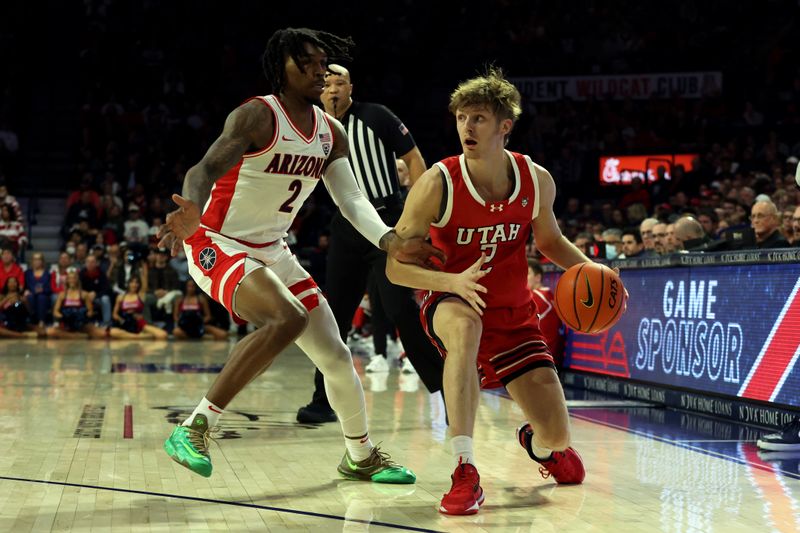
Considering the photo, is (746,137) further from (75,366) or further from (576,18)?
(75,366)

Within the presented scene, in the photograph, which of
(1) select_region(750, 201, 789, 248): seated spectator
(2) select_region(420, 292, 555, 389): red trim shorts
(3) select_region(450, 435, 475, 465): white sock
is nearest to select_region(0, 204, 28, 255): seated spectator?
(1) select_region(750, 201, 789, 248): seated spectator

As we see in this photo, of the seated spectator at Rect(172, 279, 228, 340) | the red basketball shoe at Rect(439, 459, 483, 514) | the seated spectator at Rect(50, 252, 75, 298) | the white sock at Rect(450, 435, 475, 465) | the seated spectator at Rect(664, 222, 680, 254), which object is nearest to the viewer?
the red basketball shoe at Rect(439, 459, 483, 514)

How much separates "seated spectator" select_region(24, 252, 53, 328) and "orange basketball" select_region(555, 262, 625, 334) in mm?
→ 12449

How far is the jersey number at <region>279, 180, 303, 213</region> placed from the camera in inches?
185

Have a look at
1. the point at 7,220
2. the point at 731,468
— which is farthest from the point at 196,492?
the point at 7,220

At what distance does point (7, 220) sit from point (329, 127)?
1278 centimetres

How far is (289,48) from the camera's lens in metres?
4.66

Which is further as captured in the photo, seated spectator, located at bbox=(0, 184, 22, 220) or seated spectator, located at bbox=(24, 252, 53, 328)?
seated spectator, located at bbox=(0, 184, 22, 220)

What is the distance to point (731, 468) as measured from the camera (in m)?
5.20

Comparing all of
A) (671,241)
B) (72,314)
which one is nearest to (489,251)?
(671,241)

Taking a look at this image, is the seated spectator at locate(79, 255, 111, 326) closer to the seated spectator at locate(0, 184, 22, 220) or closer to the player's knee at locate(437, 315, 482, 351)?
the seated spectator at locate(0, 184, 22, 220)

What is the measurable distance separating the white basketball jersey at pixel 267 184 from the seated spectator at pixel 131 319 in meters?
11.1

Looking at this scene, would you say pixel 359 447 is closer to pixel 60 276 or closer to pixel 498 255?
pixel 498 255

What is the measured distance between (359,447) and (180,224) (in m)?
1.43
